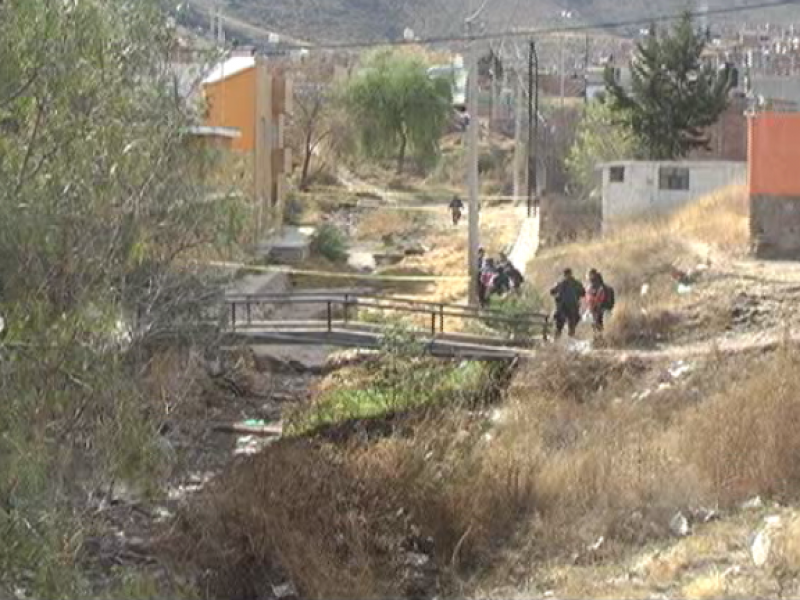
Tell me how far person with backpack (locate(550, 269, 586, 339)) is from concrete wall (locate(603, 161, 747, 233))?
39.9ft

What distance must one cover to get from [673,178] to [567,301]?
13.5m

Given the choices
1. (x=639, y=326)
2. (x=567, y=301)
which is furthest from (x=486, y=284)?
(x=567, y=301)

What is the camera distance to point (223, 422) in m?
20.1

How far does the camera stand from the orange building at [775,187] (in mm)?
25328

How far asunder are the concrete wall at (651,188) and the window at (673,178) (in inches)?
2.8

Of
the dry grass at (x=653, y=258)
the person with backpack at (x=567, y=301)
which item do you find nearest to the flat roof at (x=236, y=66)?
the dry grass at (x=653, y=258)

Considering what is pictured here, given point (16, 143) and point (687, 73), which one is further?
point (687, 73)

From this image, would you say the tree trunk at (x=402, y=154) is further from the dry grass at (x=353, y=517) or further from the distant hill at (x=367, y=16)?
the dry grass at (x=353, y=517)

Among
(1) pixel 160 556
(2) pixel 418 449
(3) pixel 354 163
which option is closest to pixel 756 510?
(2) pixel 418 449

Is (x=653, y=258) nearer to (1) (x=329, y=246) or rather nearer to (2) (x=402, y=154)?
(1) (x=329, y=246)

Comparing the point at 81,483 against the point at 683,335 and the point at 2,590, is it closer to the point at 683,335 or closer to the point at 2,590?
the point at 2,590

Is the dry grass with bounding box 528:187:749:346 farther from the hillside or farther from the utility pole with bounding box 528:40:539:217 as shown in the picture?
the hillside

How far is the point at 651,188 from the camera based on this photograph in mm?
32938

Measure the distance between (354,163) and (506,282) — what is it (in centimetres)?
4101
